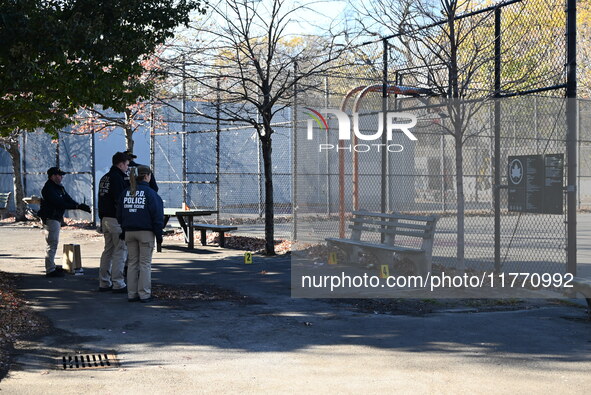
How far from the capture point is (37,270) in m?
12.8

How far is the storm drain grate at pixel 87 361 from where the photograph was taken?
6.41 meters

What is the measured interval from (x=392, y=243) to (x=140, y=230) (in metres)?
4.74

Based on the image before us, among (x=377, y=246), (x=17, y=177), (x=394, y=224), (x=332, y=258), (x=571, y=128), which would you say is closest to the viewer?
(x=571, y=128)

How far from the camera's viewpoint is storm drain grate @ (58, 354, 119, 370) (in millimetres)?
6406

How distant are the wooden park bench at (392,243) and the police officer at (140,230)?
3.92 metres

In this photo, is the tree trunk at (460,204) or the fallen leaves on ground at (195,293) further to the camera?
the tree trunk at (460,204)

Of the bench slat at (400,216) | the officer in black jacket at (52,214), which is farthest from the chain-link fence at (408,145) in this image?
the officer in black jacket at (52,214)

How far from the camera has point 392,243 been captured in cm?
1254

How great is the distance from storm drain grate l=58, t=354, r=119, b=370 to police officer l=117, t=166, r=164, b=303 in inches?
112

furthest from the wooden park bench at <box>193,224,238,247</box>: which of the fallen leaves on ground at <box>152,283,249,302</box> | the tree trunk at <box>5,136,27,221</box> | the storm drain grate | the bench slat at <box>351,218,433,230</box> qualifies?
the tree trunk at <box>5,136,27,221</box>

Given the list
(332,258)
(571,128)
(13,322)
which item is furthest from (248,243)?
(13,322)

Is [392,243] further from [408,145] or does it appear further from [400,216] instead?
[408,145]

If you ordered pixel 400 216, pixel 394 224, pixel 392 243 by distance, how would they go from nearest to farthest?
1. pixel 400 216
2. pixel 394 224
3. pixel 392 243

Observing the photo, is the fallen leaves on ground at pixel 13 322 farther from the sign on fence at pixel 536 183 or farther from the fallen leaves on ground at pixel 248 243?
the sign on fence at pixel 536 183
